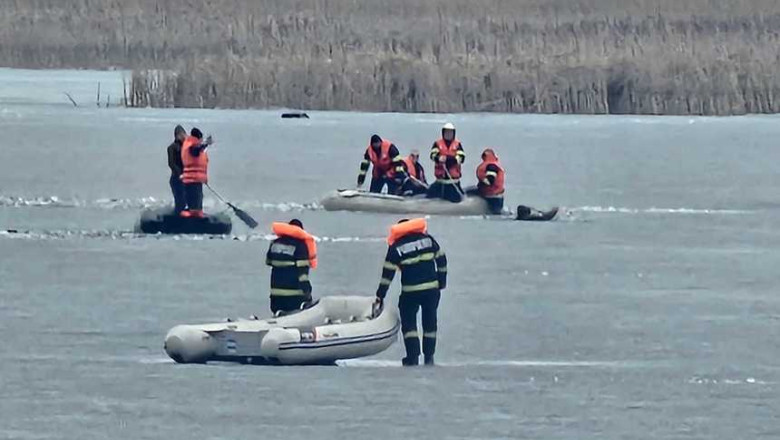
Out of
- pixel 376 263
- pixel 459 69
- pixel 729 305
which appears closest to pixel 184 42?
pixel 459 69

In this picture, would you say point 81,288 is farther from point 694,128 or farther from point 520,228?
point 694,128

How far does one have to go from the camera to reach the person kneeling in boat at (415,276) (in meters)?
14.7

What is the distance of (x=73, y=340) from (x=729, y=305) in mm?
6008

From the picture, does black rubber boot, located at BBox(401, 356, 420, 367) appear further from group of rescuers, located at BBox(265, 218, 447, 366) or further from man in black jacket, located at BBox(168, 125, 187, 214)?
man in black jacket, located at BBox(168, 125, 187, 214)

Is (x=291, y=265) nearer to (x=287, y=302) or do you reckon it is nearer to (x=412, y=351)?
(x=287, y=302)

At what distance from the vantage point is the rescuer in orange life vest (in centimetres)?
2456

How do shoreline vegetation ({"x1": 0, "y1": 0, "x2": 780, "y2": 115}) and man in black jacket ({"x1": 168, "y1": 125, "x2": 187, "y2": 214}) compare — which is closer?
man in black jacket ({"x1": 168, "y1": 125, "x2": 187, "y2": 214})

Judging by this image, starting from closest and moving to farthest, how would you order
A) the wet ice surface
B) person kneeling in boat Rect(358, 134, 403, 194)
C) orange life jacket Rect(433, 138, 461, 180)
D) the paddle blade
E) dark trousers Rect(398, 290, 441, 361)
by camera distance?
1. the wet ice surface
2. dark trousers Rect(398, 290, 441, 361)
3. the paddle blade
4. orange life jacket Rect(433, 138, 461, 180)
5. person kneeling in boat Rect(358, 134, 403, 194)

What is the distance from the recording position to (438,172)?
87.6ft

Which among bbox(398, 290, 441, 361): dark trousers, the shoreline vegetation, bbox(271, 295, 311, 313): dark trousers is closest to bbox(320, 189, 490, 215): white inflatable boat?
bbox(398, 290, 441, 361): dark trousers

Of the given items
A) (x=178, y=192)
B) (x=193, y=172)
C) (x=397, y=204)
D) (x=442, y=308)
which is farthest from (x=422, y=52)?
(x=442, y=308)

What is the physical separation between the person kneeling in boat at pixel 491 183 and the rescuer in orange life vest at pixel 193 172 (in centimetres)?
370

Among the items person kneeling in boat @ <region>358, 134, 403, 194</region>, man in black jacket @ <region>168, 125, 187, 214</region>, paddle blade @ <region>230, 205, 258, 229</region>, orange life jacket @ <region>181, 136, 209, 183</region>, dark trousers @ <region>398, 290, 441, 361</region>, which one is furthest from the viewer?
person kneeling in boat @ <region>358, 134, 403, 194</region>

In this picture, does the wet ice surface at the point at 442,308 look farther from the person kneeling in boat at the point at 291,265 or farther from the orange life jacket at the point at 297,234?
→ the orange life jacket at the point at 297,234
